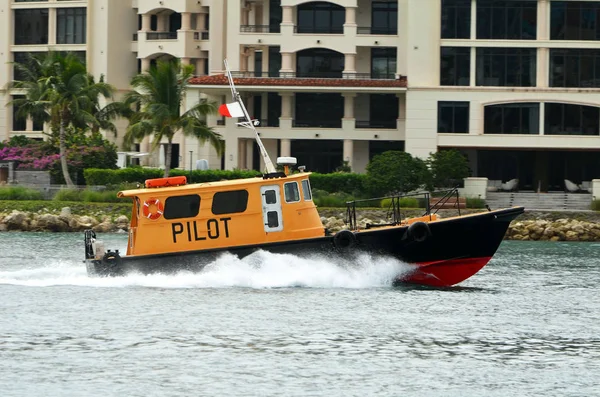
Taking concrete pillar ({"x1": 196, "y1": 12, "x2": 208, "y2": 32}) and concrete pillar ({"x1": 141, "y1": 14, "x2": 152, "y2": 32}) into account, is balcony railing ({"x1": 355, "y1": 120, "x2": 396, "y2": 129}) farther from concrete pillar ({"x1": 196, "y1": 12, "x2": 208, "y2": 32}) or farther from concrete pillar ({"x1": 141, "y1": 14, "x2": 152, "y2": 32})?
concrete pillar ({"x1": 141, "y1": 14, "x2": 152, "y2": 32})

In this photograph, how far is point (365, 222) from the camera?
61625 millimetres

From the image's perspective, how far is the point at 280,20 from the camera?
8000 cm

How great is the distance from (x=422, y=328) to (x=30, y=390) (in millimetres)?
9536

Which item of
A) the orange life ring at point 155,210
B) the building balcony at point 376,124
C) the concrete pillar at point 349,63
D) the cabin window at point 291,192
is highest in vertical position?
the concrete pillar at point 349,63

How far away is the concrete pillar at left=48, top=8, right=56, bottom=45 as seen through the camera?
3494 inches

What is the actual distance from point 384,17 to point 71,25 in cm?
2142

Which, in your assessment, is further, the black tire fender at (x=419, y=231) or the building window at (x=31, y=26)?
the building window at (x=31, y=26)

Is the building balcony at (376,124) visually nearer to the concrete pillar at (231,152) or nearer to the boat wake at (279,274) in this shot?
the concrete pillar at (231,152)

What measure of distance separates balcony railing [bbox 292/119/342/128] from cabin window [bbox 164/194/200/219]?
44.7m

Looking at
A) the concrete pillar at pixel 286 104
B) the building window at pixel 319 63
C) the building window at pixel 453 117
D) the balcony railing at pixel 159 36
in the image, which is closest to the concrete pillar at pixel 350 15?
the building window at pixel 319 63

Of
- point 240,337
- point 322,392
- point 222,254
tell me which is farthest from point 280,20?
point 322,392

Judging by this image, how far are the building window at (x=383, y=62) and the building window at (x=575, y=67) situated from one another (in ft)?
34.3

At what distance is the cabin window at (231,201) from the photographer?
33.9m

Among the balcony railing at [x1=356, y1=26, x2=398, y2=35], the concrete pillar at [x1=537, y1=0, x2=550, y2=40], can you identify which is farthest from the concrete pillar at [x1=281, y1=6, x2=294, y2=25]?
the concrete pillar at [x1=537, y1=0, x2=550, y2=40]
